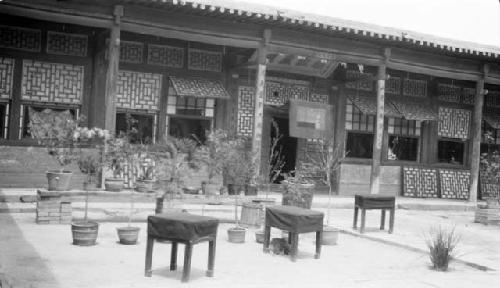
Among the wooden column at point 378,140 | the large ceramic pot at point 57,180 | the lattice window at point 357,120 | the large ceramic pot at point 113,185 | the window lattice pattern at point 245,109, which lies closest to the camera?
the large ceramic pot at point 57,180

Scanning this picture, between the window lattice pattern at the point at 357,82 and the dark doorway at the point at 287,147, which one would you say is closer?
the window lattice pattern at the point at 357,82

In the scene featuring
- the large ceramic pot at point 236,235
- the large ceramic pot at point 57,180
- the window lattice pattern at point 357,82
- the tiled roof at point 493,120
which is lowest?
the large ceramic pot at point 236,235

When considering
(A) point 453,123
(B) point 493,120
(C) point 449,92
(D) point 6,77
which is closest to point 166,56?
(D) point 6,77

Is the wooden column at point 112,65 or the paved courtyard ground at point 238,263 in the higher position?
the wooden column at point 112,65

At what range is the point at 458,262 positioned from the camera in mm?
7926

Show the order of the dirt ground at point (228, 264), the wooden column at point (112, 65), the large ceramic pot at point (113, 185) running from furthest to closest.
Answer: the wooden column at point (112, 65)
the large ceramic pot at point (113, 185)
the dirt ground at point (228, 264)

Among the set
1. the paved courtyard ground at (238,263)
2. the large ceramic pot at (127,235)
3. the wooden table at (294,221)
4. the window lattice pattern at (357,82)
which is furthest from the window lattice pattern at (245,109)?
the large ceramic pot at (127,235)

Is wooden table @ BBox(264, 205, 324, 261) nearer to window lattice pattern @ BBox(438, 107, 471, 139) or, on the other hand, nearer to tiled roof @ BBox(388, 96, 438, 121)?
tiled roof @ BBox(388, 96, 438, 121)

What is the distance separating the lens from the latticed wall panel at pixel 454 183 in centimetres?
1677

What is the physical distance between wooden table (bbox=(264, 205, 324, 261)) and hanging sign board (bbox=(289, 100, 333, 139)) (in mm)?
6455

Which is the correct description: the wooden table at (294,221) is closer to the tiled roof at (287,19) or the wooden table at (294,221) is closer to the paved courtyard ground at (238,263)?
the paved courtyard ground at (238,263)

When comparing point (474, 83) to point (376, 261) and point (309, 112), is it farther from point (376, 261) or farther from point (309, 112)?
point (376, 261)

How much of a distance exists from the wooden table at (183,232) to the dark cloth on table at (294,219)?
147cm

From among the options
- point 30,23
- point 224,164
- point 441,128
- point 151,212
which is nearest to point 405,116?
point 441,128
